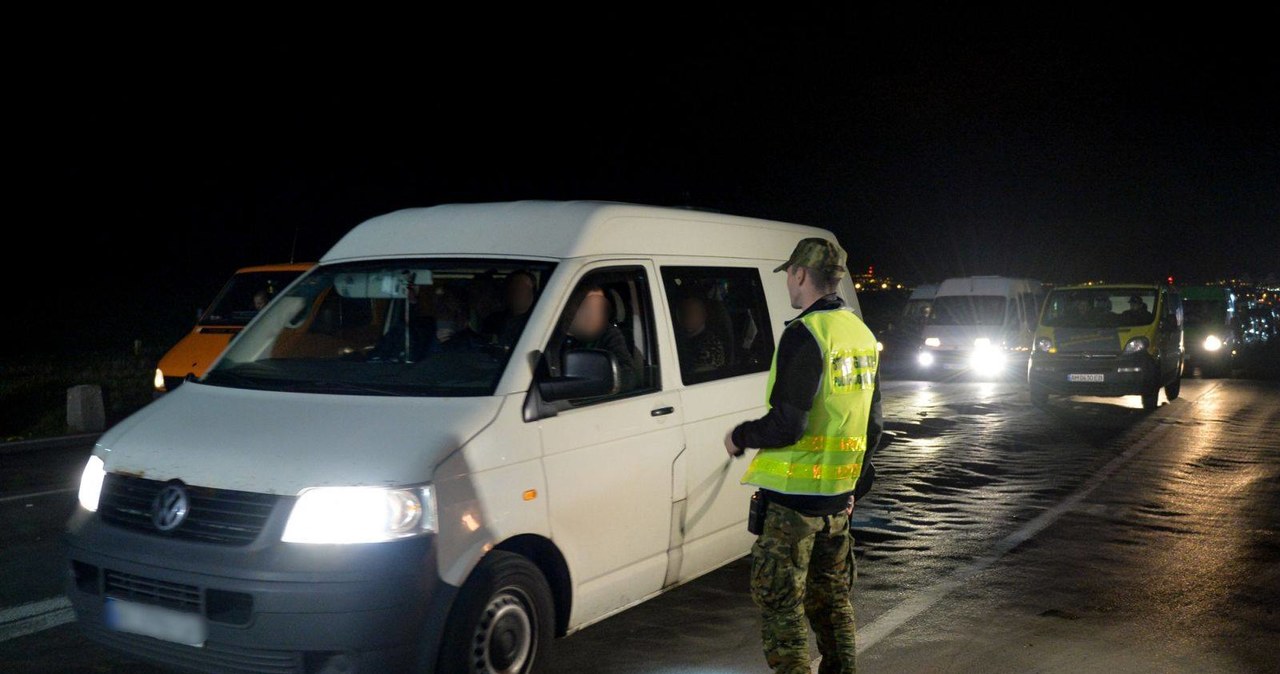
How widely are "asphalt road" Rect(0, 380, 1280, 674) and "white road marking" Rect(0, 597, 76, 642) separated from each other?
0.02 m

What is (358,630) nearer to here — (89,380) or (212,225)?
(89,380)

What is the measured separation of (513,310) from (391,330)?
554mm

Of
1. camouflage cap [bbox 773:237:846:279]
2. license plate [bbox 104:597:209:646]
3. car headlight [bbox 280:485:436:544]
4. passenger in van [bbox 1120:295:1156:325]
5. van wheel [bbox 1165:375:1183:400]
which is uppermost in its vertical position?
camouflage cap [bbox 773:237:846:279]

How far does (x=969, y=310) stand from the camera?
79.2 ft

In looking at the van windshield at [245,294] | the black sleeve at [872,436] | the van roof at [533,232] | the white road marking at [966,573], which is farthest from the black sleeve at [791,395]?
the van windshield at [245,294]

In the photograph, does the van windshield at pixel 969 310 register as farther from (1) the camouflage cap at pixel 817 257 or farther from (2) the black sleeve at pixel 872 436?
(1) the camouflage cap at pixel 817 257

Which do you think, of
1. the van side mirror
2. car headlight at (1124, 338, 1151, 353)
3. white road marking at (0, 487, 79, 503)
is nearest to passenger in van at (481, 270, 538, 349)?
the van side mirror

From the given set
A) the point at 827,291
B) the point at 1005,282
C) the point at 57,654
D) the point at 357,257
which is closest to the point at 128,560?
the point at 57,654

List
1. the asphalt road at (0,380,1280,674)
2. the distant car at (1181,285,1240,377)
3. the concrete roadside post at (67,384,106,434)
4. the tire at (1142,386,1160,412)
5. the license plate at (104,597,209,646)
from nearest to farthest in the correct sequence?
the license plate at (104,597,209,646), the asphalt road at (0,380,1280,674), the concrete roadside post at (67,384,106,434), the tire at (1142,386,1160,412), the distant car at (1181,285,1240,377)

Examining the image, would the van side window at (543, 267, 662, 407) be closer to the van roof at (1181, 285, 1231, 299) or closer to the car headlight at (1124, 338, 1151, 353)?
the car headlight at (1124, 338, 1151, 353)

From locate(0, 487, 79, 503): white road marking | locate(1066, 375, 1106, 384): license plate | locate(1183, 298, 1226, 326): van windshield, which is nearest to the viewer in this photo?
locate(0, 487, 79, 503): white road marking

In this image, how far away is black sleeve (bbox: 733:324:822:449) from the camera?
4137mm

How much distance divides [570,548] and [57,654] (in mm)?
2411

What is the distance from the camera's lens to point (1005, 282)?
24375 mm
